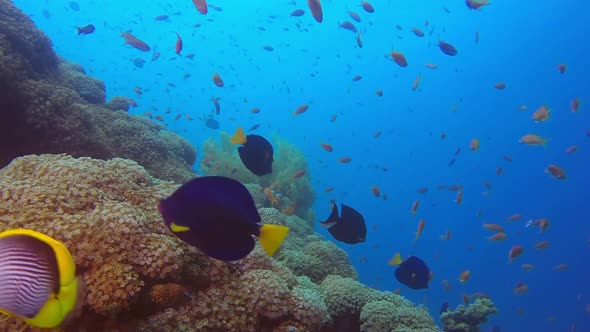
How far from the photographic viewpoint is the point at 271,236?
1.88 m

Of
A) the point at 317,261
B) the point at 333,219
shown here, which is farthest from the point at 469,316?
the point at 333,219

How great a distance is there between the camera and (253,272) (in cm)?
362

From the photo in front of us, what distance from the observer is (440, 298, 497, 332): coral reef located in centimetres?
806

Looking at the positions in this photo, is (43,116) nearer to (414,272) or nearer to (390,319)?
(390,319)

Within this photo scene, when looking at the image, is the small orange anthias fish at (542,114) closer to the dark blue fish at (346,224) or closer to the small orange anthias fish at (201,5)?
the dark blue fish at (346,224)

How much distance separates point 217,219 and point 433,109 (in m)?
85.9

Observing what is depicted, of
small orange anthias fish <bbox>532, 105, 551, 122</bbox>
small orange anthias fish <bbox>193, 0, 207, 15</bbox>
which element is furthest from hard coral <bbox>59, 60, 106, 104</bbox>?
small orange anthias fish <bbox>532, 105, 551, 122</bbox>

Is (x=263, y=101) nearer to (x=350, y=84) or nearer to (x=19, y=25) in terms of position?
(x=350, y=84)

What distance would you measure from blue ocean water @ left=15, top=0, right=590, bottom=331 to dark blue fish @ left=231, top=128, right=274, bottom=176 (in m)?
34.6

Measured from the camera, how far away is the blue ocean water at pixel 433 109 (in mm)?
52500

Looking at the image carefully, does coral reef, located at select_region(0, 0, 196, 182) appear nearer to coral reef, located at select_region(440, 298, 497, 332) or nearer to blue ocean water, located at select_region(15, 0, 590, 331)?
coral reef, located at select_region(440, 298, 497, 332)

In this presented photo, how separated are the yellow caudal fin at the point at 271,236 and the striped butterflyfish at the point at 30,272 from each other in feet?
2.83

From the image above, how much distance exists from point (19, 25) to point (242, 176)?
26.7 ft

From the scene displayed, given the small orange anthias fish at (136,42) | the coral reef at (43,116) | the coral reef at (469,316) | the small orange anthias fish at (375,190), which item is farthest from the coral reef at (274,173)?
the coral reef at (469,316)
